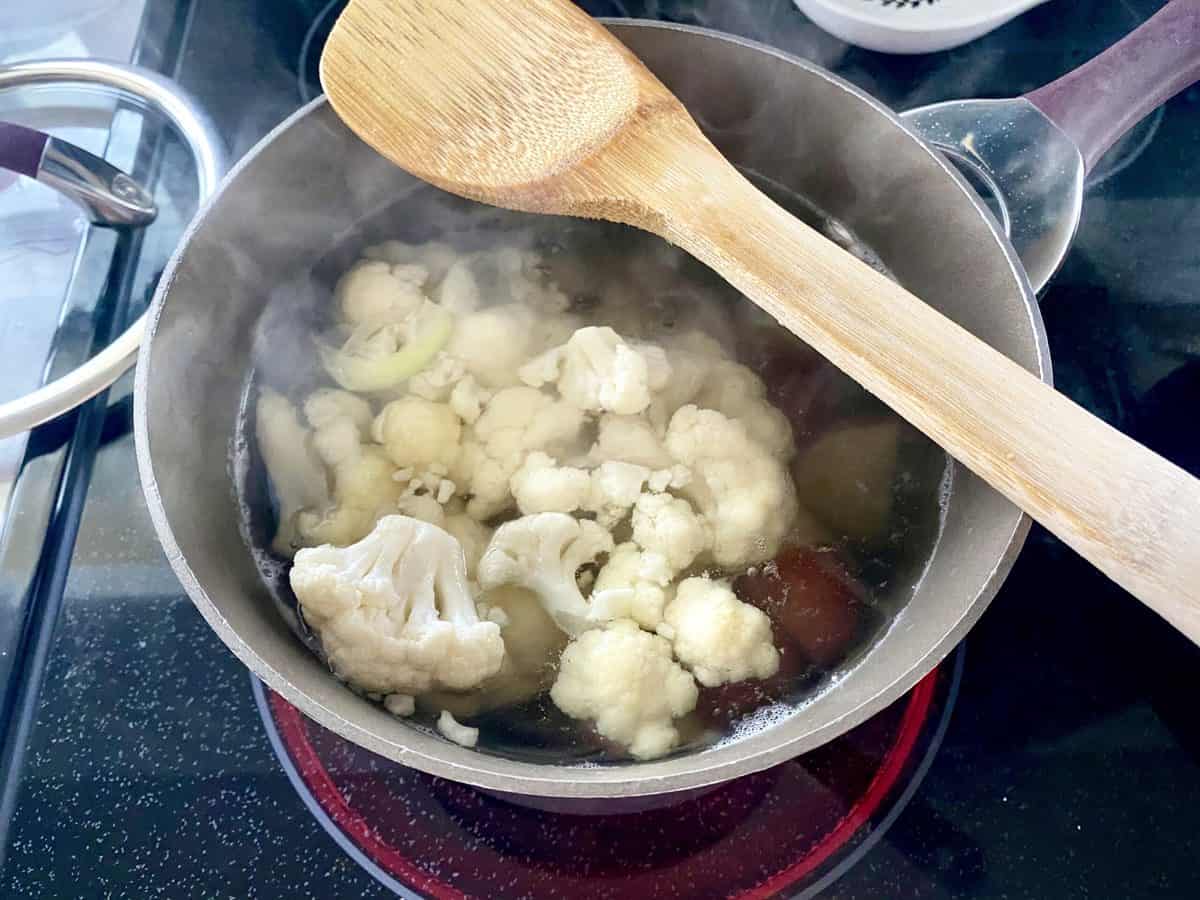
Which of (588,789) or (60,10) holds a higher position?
(588,789)

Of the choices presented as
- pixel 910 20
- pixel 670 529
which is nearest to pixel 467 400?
pixel 670 529

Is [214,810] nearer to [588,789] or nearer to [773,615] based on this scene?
[588,789]

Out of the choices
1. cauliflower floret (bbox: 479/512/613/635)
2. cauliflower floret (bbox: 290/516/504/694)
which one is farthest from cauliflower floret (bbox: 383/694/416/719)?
cauliflower floret (bbox: 479/512/613/635)

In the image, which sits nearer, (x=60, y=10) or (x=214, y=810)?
(x=214, y=810)

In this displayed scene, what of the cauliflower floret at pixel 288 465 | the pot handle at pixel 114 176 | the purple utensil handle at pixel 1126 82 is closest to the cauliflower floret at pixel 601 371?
the cauliflower floret at pixel 288 465

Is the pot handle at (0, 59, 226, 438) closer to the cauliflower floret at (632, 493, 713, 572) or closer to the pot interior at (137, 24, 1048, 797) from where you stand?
the pot interior at (137, 24, 1048, 797)

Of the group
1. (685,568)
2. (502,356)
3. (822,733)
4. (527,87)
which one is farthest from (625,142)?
(822,733)
